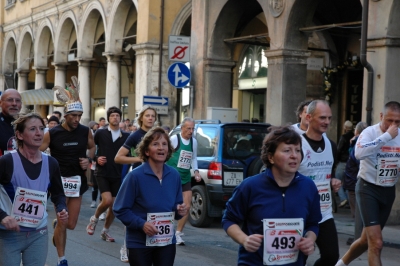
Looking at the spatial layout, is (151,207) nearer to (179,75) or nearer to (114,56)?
(179,75)

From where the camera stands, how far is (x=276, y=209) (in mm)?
4641

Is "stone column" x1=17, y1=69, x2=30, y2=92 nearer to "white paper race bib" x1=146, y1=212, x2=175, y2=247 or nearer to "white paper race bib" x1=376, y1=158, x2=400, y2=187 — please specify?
"white paper race bib" x1=376, y1=158, x2=400, y2=187

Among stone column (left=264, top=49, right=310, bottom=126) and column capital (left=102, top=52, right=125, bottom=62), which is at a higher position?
column capital (left=102, top=52, right=125, bottom=62)

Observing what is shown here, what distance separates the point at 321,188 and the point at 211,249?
13.4 ft

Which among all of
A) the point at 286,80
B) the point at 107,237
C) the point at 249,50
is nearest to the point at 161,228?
the point at 107,237

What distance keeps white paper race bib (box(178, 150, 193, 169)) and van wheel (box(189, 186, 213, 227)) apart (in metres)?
1.97

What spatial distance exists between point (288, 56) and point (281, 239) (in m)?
13.5

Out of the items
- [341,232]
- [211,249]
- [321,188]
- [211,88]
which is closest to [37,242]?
[321,188]

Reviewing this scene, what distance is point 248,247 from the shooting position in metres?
4.50

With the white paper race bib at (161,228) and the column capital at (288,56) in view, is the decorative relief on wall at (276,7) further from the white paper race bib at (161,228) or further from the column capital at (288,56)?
the white paper race bib at (161,228)

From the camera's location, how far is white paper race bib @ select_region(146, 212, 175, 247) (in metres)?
5.79

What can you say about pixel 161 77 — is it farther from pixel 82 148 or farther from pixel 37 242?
pixel 37 242

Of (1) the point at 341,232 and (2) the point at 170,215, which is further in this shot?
(1) the point at 341,232

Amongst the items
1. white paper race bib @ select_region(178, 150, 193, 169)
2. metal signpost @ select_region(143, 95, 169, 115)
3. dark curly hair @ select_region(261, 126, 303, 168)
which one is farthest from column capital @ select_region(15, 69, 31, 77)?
dark curly hair @ select_region(261, 126, 303, 168)
